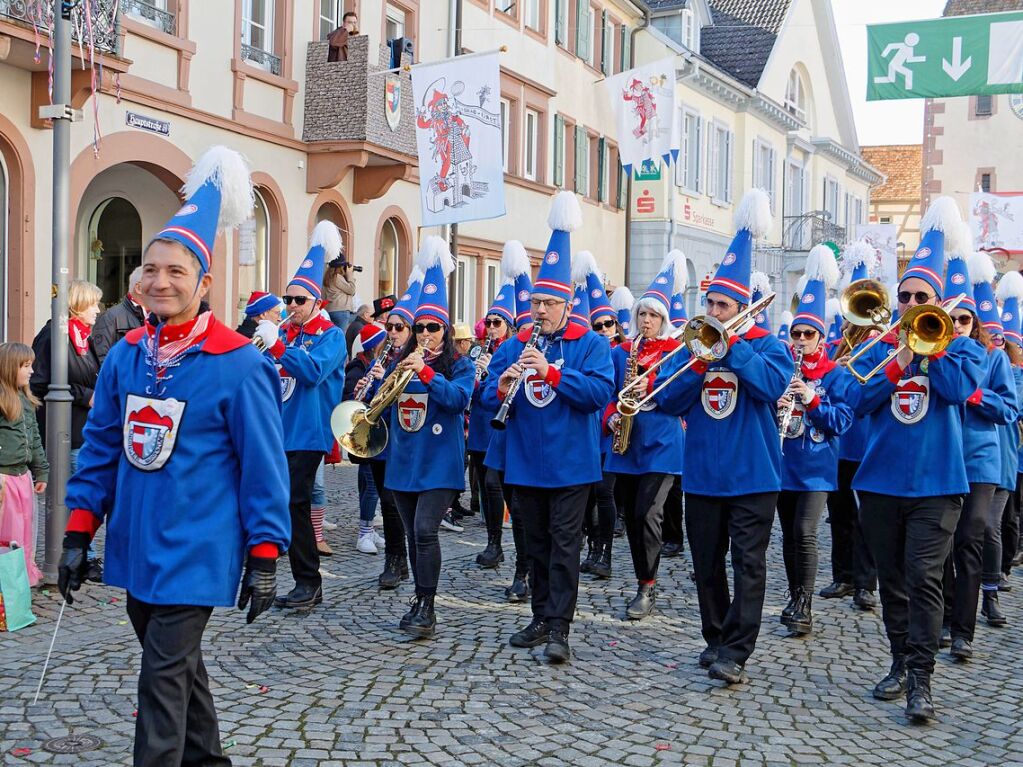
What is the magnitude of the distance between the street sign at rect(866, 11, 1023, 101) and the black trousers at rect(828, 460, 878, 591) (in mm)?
7180

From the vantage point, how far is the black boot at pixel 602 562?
8984 millimetres

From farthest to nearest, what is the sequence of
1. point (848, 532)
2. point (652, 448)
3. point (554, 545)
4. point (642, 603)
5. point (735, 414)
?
point (848, 532) < point (652, 448) < point (642, 603) < point (554, 545) < point (735, 414)

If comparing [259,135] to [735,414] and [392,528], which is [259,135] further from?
[735,414]

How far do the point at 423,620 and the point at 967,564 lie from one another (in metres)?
3.07

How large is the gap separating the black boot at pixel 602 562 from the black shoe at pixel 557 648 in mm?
2466

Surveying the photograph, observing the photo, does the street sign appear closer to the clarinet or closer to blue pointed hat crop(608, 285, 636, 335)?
blue pointed hat crop(608, 285, 636, 335)

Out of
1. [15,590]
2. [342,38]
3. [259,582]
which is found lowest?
[15,590]

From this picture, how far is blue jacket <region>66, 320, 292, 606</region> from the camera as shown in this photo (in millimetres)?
3910

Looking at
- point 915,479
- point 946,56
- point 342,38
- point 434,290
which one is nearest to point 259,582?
point 915,479

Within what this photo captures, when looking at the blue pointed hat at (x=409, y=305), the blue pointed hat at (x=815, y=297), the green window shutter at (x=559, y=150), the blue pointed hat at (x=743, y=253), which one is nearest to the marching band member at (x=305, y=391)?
the blue pointed hat at (x=409, y=305)

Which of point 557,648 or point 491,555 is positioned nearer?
point 557,648

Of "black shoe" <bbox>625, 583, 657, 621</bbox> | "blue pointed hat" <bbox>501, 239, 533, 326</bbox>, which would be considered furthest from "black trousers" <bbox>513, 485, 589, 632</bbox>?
"blue pointed hat" <bbox>501, 239, 533, 326</bbox>

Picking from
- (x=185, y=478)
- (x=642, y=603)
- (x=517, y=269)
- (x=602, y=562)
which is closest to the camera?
(x=185, y=478)

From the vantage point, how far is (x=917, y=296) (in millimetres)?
6070
